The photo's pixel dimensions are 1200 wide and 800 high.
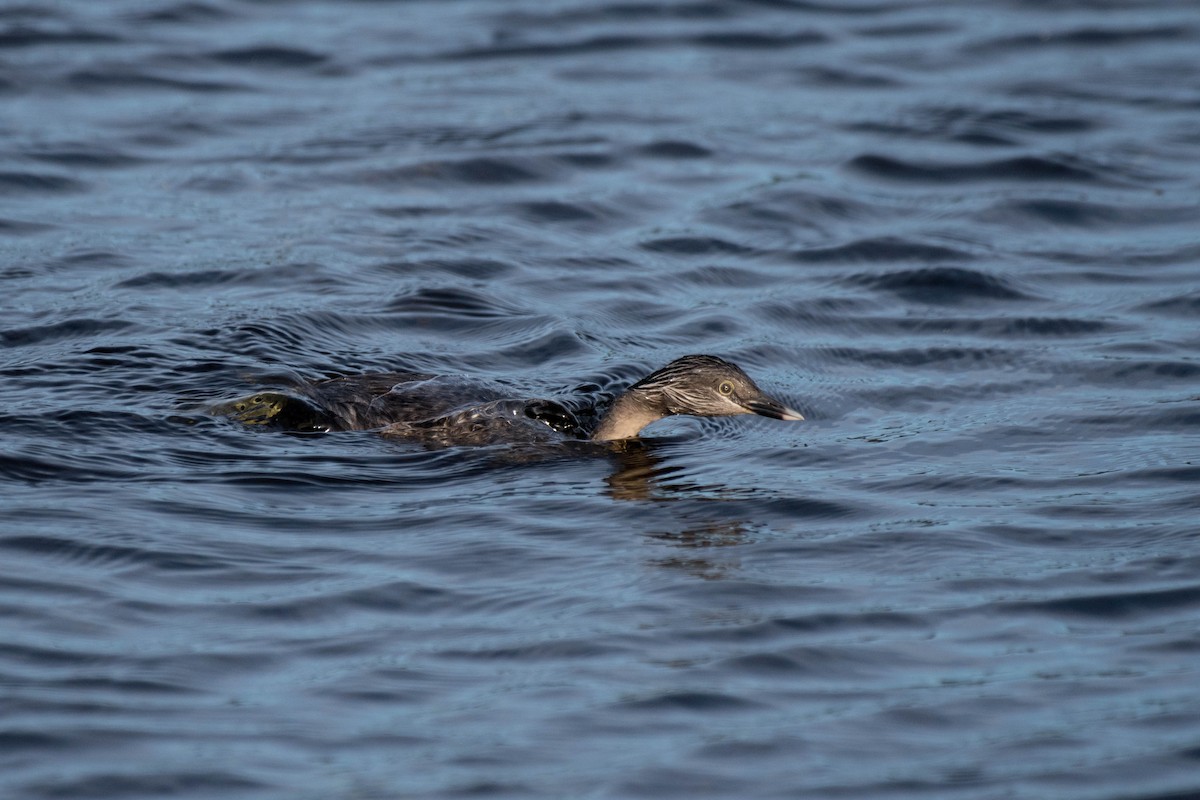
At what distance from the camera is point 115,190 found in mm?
14016

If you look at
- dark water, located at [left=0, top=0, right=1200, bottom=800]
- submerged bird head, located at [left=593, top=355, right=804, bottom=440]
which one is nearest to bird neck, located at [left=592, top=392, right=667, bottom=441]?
submerged bird head, located at [left=593, top=355, right=804, bottom=440]

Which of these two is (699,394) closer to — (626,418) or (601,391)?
(626,418)

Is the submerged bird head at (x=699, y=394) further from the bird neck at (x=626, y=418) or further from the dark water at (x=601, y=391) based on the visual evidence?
the dark water at (x=601, y=391)

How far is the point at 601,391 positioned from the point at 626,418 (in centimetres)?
98

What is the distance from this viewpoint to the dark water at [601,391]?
6145mm

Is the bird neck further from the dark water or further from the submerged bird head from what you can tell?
the dark water

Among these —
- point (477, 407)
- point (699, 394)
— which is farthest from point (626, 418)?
point (477, 407)

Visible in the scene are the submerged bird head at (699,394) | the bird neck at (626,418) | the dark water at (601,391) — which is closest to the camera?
the dark water at (601,391)

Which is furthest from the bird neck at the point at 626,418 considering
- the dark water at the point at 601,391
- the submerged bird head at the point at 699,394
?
the dark water at the point at 601,391

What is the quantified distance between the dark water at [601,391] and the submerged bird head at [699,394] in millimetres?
332

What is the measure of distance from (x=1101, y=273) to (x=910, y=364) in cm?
284

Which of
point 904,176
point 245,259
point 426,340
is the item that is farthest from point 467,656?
point 904,176

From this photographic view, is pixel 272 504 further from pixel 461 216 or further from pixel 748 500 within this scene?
pixel 461 216

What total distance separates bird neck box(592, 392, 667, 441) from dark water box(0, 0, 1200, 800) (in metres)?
0.27
